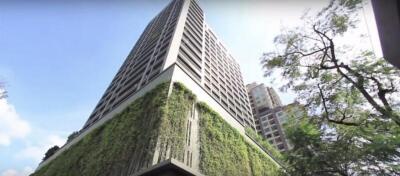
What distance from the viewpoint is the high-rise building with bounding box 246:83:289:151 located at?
57.4 m

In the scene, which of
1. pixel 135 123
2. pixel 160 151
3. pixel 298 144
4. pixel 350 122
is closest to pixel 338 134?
pixel 350 122

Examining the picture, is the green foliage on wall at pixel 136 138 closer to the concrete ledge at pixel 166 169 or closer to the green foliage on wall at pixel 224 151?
the concrete ledge at pixel 166 169

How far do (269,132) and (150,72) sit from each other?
4568cm

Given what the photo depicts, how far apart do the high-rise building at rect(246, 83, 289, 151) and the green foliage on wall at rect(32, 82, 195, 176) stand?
4359 cm

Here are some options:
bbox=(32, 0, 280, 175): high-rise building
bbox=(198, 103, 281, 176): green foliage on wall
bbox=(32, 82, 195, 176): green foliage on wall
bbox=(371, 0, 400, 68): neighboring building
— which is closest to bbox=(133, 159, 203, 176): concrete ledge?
bbox=(32, 0, 280, 175): high-rise building

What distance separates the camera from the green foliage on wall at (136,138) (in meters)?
11.8

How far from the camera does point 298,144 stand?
1102cm

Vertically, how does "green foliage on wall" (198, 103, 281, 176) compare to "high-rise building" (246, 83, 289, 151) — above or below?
below

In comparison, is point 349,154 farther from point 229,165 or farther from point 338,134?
point 229,165

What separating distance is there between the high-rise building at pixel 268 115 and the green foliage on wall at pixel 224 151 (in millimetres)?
36256

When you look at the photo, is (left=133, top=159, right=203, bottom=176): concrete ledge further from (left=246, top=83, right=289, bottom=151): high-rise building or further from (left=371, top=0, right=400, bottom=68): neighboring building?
(left=246, top=83, right=289, bottom=151): high-rise building

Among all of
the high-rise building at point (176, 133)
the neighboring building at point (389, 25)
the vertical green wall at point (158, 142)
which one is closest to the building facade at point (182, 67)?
the high-rise building at point (176, 133)

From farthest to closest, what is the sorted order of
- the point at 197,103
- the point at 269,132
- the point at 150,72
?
1. the point at 269,132
2. the point at 150,72
3. the point at 197,103

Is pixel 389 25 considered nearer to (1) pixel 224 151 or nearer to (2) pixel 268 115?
(1) pixel 224 151
